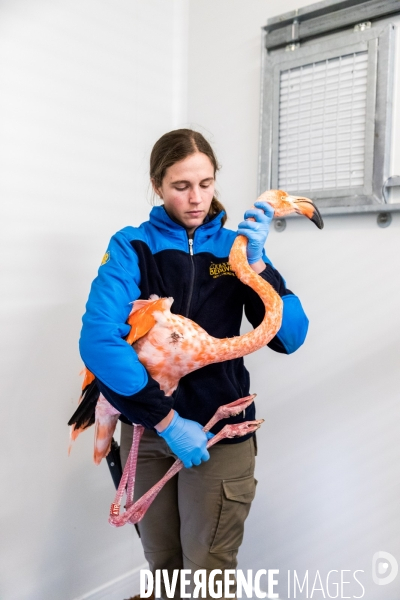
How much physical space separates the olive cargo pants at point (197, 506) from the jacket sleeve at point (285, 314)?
28cm

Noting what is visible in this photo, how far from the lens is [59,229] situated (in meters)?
1.79

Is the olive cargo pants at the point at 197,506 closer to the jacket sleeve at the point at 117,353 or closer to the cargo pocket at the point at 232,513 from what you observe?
the cargo pocket at the point at 232,513

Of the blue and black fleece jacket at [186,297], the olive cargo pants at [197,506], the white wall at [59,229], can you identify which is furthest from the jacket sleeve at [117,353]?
the white wall at [59,229]

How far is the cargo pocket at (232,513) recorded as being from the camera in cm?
132

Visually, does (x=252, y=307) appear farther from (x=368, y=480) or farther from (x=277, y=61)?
(x=277, y=61)

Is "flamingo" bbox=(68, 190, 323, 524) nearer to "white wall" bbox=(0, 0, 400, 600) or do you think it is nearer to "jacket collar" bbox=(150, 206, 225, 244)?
"jacket collar" bbox=(150, 206, 225, 244)

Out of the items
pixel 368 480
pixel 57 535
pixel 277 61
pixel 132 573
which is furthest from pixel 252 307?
pixel 132 573

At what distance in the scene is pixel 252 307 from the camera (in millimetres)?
1395

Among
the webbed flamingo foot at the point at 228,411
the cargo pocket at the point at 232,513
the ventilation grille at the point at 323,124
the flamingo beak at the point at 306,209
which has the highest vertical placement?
the ventilation grille at the point at 323,124

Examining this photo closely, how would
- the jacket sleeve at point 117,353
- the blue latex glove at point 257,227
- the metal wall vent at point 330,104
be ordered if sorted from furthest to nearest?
the metal wall vent at point 330,104 → the blue latex glove at point 257,227 → the jacket sleeve at point 117,353

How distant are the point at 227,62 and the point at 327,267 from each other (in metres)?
0.89

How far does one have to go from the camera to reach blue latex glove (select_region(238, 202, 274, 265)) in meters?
1.26

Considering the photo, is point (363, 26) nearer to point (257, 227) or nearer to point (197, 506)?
point (257, 227)

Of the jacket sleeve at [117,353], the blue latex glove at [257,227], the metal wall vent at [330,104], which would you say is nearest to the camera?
the jacket sleeve at [117,353]
